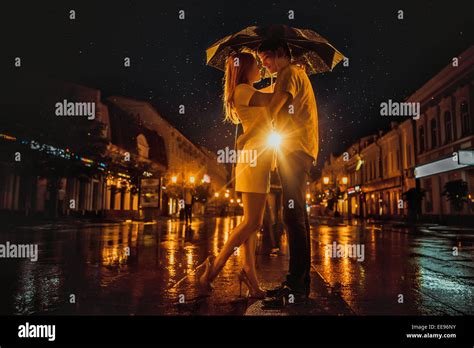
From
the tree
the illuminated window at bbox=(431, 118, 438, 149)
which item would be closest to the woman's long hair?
the tree

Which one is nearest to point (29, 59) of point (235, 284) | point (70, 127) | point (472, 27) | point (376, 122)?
point (70, 127)

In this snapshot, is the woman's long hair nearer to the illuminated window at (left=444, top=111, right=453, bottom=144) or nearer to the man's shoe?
the man's shoe

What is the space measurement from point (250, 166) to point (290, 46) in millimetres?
1338

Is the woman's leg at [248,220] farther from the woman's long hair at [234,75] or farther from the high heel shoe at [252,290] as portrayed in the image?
the woman's long hair at [234,75]

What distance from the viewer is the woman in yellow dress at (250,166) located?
3.23 metres

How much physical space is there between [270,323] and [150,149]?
4558 centimetres

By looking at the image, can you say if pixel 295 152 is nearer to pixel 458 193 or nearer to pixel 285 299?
pixel 285 299

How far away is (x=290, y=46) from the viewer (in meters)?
3.75

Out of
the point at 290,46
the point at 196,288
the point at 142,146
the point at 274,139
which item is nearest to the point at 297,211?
the point at 274,139

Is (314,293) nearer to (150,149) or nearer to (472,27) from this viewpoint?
(472,27)

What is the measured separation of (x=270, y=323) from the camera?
251 cm

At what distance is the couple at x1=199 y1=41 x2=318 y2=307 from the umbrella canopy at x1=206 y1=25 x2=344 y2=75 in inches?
4.2

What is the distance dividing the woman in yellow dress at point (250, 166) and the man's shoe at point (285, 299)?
0.34 metres

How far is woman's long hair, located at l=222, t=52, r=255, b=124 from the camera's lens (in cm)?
344
